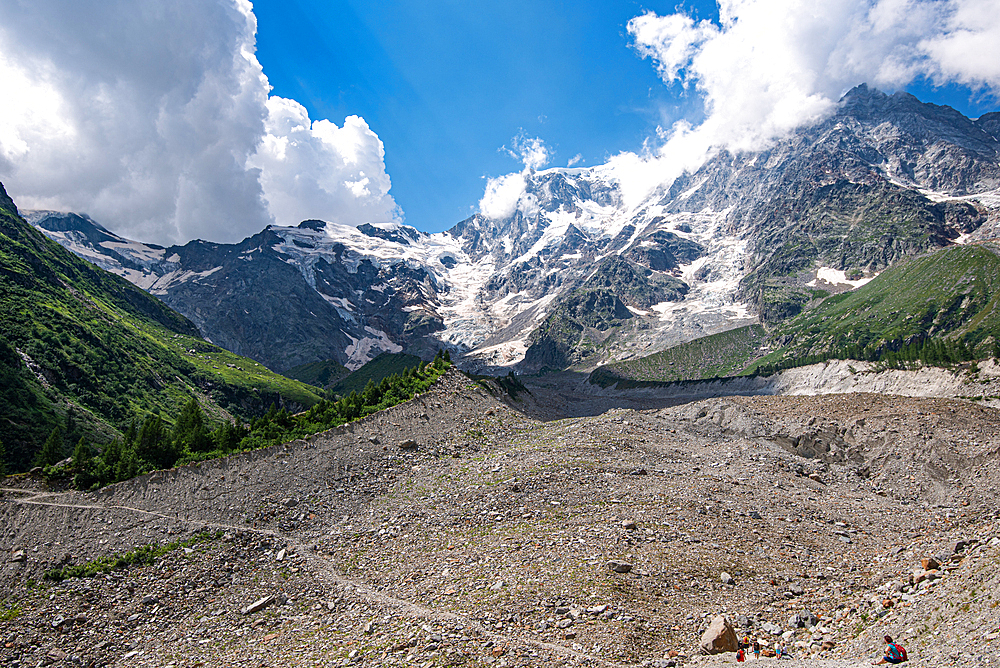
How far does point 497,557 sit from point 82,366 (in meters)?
107

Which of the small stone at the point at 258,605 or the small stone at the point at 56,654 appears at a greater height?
the small stone at the point at 258,605

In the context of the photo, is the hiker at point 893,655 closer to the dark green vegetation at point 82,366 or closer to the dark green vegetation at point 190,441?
the dark green vegetation at point 190,441

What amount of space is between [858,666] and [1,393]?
100811 mm

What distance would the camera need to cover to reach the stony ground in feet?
63.0

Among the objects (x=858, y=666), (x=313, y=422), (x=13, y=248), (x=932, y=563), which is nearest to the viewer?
(x=858, y=666)

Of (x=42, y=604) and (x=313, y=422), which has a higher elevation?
(x=313, y=422)

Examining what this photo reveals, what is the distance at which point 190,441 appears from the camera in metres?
35.9

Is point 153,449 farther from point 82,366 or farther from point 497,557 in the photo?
point 82,366

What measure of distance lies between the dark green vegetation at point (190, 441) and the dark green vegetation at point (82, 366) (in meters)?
13.5

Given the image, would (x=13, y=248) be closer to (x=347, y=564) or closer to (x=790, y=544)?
(x=347, y=564)

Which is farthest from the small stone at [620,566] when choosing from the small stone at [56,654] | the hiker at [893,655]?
the small stone at [56,654]

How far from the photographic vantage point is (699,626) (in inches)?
779

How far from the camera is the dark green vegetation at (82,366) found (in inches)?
2899

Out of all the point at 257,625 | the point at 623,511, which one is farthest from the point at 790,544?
the point at 257,625
